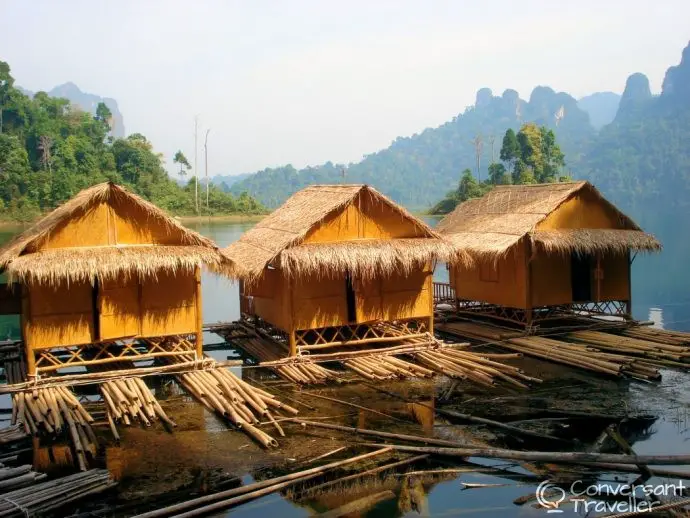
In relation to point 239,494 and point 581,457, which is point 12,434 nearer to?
point 239,494

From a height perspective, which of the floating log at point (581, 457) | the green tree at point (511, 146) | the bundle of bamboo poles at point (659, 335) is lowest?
the floating log at point (581, 457)

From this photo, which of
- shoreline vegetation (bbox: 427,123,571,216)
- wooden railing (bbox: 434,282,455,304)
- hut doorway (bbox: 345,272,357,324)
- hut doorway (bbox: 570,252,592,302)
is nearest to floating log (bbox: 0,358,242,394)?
hut doorway (bbox: 345,272,357,324)

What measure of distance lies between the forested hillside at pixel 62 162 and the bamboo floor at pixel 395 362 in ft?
110

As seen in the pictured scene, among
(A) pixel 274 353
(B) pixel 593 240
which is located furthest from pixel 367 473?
(B) pixel 593 240

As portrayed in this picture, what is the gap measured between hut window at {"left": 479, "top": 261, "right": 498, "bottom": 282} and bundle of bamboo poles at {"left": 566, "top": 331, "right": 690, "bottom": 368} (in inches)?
88.9

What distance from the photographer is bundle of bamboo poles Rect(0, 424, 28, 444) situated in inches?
375

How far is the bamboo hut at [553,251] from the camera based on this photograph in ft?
52.5

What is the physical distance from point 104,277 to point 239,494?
5730mm

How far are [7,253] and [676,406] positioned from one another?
34.7ft

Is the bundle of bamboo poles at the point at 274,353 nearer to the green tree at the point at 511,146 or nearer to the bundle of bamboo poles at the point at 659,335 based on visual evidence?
the bundle of bamboo poles at the point at 659,335

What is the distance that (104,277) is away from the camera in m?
12.5

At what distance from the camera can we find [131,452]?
9469 millimetres

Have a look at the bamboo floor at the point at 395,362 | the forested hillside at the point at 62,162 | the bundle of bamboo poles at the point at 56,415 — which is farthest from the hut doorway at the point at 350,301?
the forested hillside at the point at 62,162

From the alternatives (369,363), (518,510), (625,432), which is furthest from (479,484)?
(369,363)
